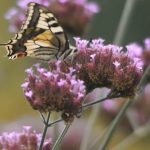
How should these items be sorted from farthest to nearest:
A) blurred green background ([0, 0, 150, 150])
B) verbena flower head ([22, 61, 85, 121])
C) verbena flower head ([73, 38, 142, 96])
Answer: blurred green background ([0, 0, 150, 150]), verbena flower head ([73, 38, 142, 96]), verbena flower head ([22, 61, 85, 121])

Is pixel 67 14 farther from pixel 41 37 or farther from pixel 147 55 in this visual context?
pixel 41 37

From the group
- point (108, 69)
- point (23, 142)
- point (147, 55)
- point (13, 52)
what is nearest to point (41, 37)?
point (13, 52)

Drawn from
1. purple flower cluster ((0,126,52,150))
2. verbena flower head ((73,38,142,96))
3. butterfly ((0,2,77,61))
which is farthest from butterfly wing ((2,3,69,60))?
purple flower cluster ((0,126,52,150))

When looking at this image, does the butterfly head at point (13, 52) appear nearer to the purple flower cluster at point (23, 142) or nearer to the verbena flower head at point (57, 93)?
the verbena flower head at point (57, 93)

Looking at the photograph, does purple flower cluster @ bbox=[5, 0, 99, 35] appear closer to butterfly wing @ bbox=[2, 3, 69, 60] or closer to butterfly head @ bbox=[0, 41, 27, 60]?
butterfly wing @ bbox=[2, 3, 69, 60]

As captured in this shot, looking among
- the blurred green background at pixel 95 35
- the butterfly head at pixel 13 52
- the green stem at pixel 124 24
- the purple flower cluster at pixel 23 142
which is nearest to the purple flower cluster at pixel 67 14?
the green stem at pixel 124 24

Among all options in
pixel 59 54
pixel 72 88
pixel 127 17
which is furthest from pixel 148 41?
pixel 72 88

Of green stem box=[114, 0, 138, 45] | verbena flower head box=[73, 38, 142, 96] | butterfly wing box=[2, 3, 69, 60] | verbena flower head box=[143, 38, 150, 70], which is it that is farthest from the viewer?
green stem box=[114, 0, 138, 45]
